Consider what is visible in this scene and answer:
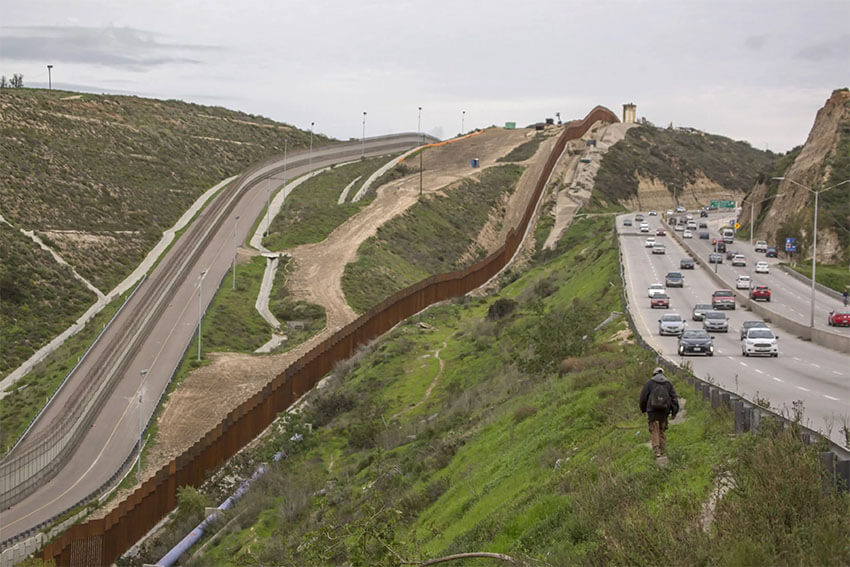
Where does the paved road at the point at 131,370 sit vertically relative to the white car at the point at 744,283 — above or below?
below

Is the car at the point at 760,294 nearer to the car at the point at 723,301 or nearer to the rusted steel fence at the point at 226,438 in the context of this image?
the car at the point at 723,301

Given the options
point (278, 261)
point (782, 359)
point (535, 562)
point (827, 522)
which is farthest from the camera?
point (278, 261)

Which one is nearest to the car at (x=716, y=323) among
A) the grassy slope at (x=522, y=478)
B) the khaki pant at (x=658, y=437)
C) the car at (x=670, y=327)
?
the car at (x=670, y=327)

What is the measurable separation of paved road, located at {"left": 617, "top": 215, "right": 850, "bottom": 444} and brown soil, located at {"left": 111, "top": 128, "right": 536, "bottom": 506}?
22.6 meters

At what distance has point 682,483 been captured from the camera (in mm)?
16938

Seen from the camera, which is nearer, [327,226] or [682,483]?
[682,483]

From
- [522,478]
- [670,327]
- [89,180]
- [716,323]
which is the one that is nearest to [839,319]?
[716,323]

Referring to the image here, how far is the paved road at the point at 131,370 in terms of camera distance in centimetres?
4756

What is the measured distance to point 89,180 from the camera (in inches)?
4668

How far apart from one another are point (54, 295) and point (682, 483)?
253 feet

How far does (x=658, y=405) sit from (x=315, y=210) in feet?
341

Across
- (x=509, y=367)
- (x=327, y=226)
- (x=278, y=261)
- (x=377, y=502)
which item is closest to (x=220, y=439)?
(x=509, y=367)

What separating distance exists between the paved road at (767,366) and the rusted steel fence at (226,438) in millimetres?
14789

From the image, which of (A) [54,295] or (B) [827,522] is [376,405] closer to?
(B) [827,522]
